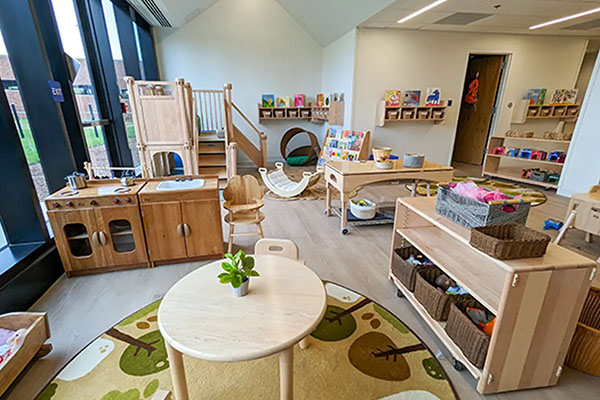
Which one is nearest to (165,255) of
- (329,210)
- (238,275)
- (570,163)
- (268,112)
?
(238,275)

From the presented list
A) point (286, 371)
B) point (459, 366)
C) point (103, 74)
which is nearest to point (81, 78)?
point (103, 74)

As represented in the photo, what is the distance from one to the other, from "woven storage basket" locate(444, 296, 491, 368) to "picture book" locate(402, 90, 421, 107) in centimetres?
491

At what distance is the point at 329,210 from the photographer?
4023 millimetres

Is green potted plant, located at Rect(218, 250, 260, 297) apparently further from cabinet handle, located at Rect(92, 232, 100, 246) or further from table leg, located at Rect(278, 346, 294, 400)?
cabinet handle, located at Rect(92, 232, 100, 246)

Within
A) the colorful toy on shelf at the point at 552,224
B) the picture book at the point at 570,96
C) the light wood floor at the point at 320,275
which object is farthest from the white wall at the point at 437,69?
the colorful toy on shelf at the point at 552,224

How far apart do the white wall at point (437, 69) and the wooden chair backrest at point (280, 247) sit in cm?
→ 441

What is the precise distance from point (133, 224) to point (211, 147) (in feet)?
10.9

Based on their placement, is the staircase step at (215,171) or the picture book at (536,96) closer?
the staircase step at (215,171)

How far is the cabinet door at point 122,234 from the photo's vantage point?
244 centimetres

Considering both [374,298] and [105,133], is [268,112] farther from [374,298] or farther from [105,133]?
[374,298]

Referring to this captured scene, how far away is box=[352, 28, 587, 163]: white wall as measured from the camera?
5484 mm

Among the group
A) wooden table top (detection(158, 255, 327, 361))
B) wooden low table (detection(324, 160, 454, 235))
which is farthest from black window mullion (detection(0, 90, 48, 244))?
wooden low table (detection(324, 160, 454, 235))

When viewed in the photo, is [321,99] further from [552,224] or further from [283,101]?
[552,224]

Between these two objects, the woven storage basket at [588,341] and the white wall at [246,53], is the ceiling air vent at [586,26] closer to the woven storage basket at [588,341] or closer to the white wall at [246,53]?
the white wall at [246,53]
